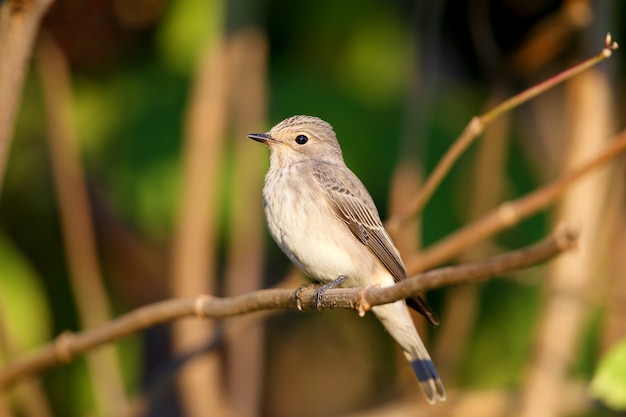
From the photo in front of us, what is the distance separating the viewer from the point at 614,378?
2201 mm

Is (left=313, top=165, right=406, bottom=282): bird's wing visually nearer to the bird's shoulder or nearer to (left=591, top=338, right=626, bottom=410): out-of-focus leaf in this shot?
the bird's shoulder

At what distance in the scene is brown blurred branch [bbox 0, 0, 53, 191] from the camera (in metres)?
2.69

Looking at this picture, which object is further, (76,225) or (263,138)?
(76,225)

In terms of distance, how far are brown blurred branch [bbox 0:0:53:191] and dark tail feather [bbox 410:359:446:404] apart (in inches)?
60.3

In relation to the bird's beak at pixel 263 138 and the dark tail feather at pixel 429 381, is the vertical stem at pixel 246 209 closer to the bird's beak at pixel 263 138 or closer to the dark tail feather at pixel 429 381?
the bird's beak at pixel 263 138

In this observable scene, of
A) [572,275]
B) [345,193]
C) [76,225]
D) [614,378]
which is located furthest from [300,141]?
[614,378]

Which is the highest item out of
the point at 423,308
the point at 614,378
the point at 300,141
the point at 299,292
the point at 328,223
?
the point at 300,141

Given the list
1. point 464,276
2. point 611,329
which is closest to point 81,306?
point 611,329

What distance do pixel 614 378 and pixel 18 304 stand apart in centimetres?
222

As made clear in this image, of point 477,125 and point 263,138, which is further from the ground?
point 263,138

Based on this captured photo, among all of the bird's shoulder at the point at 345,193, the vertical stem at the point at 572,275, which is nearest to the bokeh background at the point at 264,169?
the vertical stem at the point at 572,275

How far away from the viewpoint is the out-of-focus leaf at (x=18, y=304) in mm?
3496

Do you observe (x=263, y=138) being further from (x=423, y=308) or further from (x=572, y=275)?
(x=572, y=275)

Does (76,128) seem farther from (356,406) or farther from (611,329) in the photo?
(611,329)
